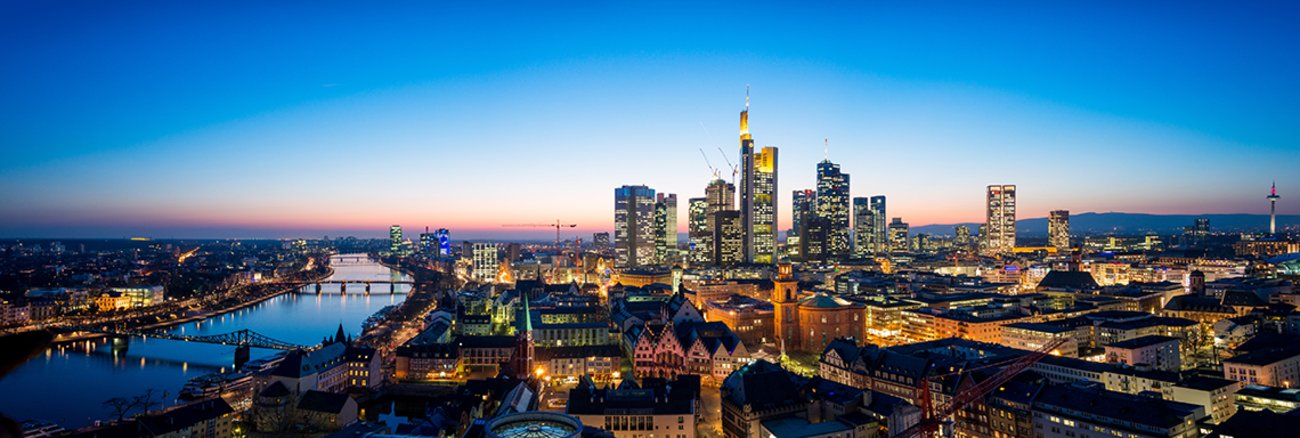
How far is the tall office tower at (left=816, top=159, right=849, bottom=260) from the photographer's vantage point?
428 ft

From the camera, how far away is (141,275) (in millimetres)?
85188

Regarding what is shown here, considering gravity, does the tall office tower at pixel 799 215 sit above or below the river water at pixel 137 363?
above

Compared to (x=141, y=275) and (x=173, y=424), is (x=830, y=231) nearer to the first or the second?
(x=141, y=275)

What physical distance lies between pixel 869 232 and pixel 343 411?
140m

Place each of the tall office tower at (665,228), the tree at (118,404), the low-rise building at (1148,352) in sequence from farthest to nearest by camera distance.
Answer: the tall office tower at (665,228), the low-rise building at (1148,352), the tree at (118,404)

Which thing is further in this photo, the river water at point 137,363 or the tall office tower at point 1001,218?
the tall office tower at point 1001,218

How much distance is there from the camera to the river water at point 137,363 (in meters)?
32.0

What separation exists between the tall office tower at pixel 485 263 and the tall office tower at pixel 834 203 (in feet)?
206

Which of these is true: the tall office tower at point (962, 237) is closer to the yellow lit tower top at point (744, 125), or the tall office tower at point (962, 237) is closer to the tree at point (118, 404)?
the yellow lit tower top at point (744, 125)

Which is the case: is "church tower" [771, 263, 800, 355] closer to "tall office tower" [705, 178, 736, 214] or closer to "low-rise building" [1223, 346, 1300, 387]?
"low-rise building" [1223, 346, 1300, 387]

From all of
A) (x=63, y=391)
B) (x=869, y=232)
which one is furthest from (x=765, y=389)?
(x=869, y=232)

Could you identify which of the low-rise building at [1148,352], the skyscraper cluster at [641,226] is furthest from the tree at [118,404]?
the skyscraper cluster at [641,226]

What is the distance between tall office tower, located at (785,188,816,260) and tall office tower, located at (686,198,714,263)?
17.5 m

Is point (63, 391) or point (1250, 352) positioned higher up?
point (1250, 352)
